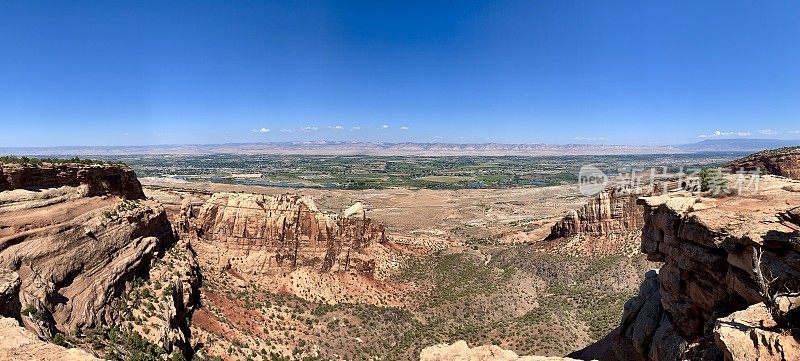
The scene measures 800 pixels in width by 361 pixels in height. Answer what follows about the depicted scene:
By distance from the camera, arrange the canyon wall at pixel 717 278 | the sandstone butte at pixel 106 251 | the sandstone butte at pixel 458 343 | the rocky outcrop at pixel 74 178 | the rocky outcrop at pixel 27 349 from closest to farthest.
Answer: the canyon wall at pixel 717 278
the rocky outcrop at pixel 27 349
the sandstone butte at pixel 458 343
the sandstone butte at pixel 106 251
the rocky outcrop at pixel 74 178

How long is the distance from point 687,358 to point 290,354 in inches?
971

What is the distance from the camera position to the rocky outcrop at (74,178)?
85.3 feet

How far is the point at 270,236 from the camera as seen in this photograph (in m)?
45.2

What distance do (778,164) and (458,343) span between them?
7470 centimetres

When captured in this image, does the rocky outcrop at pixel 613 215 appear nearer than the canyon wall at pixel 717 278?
No

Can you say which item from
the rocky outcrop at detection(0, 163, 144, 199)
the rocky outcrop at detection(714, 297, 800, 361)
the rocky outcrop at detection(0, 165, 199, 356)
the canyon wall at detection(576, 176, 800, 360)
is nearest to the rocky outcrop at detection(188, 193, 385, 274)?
the rocky outcrop at detection(0, 163, 144, 199)

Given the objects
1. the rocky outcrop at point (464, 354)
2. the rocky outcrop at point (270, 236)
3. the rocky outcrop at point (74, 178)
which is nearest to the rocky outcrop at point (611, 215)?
the rocky outcrop at point (270, 236)

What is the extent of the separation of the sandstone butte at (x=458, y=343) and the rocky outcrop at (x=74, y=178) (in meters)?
0.08

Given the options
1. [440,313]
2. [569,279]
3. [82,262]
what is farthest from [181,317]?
[569,279]

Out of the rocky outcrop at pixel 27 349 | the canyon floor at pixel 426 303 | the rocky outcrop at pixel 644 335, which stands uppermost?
the rocky outcrop at pixel 27 349

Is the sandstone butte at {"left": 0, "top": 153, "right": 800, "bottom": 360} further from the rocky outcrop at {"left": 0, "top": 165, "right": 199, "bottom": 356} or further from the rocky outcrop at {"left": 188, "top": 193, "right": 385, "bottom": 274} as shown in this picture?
the rocky outcrop at {"left": 188, "top": 193, "right": 385, "bottom": 274}

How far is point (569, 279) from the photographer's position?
172 feet

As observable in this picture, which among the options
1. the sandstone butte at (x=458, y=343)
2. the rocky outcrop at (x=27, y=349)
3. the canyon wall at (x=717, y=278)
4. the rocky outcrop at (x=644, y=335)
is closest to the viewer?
the canyon wall at (x=717, y=278)

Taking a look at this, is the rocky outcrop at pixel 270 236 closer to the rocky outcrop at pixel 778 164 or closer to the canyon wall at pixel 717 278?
the canyon wall at pixel 717 278
